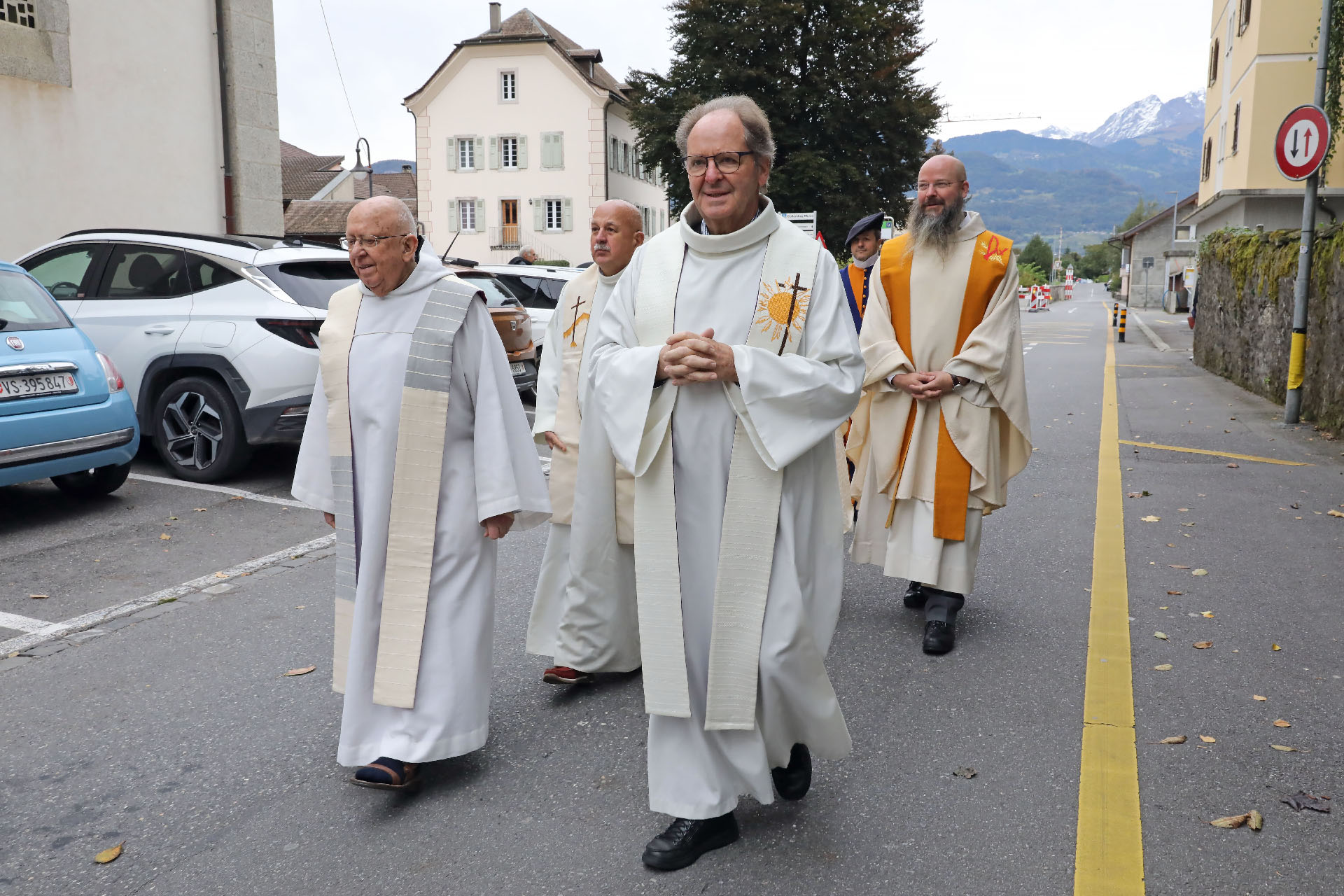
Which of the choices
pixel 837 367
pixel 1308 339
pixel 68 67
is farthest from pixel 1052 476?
pixel 68 67

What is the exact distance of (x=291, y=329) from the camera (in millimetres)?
8180

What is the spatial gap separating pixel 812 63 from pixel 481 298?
32.1 meters

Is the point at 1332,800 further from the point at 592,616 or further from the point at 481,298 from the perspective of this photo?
the point at 481,298

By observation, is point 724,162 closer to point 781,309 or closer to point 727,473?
point 781,309

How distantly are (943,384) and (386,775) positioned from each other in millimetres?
2908

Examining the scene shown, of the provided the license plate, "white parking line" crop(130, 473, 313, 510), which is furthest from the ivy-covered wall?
the license plate

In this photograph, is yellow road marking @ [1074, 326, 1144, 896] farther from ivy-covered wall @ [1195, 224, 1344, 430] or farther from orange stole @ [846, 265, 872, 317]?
ivy-covered wall @ [1195, 224, 1344, 430]

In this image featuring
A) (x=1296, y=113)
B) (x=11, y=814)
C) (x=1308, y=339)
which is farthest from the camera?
(x=1308, y=339)

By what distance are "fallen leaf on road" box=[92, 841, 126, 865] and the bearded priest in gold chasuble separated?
10.4 ft

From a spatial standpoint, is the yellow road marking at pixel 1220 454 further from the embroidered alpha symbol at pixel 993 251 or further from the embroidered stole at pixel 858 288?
the embroidered alpha symbol at pixel 993 251

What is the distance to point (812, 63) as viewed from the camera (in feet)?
110

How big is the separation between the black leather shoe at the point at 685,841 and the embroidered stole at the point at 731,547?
29cm

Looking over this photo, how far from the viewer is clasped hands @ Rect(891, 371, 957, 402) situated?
504cm

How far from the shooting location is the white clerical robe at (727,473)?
3031 millimetres
